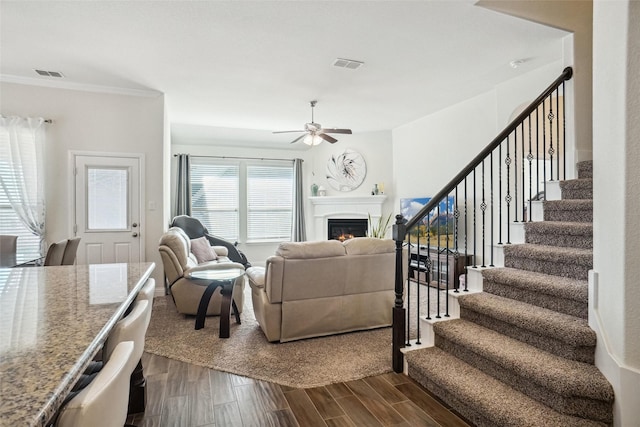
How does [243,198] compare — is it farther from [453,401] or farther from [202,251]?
Answer: [453,401]

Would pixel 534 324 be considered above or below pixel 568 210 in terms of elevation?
below

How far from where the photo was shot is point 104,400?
2.34 feet

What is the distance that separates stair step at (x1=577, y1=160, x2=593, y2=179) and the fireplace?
14.3 ft

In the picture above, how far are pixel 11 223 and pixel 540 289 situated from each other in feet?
Answer: 18.7

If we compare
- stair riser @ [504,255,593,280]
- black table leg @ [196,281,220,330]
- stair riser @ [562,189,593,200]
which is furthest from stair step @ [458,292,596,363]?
black table leg @ [196,281,220,330]

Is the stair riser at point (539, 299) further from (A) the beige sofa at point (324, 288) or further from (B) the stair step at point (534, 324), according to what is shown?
(A) the beige sofa at point (324, 288)

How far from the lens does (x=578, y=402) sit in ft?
5.98

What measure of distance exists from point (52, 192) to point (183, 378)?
3506 mm

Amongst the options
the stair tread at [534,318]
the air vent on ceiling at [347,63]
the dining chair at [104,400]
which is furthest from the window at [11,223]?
the stair tread at [534,318]

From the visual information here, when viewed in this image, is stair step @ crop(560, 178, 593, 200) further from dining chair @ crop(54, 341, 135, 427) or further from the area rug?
dining chair @ crop(54, 341, 135, 427)

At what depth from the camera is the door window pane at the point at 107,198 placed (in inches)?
186

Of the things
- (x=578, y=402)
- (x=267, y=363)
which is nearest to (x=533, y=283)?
(x=578, y=402)

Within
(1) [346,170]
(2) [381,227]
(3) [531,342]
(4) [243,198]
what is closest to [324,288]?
(3) [531,342]

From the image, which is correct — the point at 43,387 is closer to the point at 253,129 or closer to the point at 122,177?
the point at 122,177
